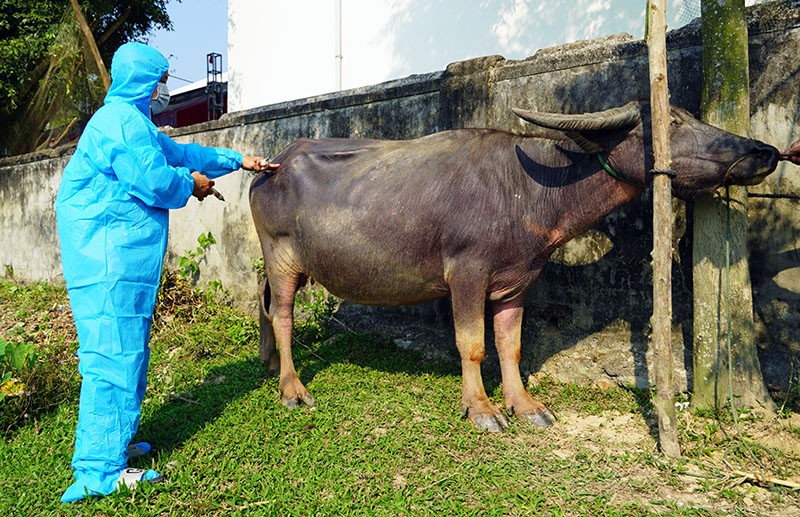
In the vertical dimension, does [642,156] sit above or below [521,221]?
above

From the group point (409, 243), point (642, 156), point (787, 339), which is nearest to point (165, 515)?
point (409, 243)

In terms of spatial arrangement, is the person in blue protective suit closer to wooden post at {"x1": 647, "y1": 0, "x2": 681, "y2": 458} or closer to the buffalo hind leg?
the buffalo hind leg

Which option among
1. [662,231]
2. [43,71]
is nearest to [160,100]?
[662,231]

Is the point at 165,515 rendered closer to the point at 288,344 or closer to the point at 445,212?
the point at 288,344

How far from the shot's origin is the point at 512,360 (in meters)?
4.03

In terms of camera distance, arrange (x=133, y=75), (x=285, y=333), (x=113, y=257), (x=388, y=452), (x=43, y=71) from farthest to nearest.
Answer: (x=43, y=71)
(x=285, y=333)
(x=388, y=452)
(x=133, y=75)
(x=113, y=257)

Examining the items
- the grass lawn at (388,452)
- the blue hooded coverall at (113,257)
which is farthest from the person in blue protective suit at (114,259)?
the grass lawn at (388,452)

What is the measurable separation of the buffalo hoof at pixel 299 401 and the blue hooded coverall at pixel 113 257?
112 centimetres

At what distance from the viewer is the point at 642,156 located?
3.50 meters

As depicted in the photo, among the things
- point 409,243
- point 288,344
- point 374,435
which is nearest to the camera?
point 374,435

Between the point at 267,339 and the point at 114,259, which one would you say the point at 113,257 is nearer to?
the point at 114,259

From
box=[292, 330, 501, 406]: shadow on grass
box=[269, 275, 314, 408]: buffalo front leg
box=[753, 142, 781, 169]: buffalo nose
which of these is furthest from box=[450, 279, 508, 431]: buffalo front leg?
box=[753, 142, 781, 169]: buffalo nose

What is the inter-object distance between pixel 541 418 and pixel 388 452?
0.95 metres

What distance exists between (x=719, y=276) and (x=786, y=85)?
3.66 ft
